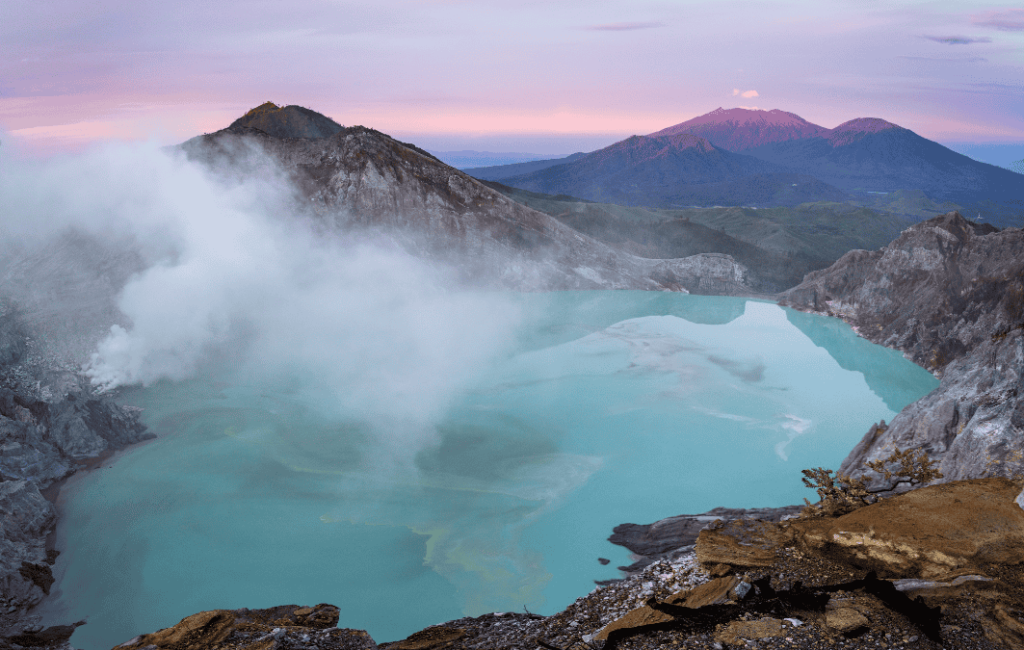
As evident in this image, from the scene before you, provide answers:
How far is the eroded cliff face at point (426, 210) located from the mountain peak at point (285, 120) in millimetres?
16246

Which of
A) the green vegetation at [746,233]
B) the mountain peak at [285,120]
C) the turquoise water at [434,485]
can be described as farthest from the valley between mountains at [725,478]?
the green vegetation at [746,233]

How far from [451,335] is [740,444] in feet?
95.4

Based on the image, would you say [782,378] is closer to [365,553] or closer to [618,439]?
[618,439]

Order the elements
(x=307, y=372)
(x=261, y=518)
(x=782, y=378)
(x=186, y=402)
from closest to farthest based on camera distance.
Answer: (x=261, y=518) → (x=186, y=402) → (x=307, y=372) → (x=782, y=378)

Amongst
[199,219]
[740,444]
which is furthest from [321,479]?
[199,219]

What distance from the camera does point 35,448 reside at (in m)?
26.3

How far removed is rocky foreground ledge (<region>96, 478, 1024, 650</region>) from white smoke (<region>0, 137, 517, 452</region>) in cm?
2220

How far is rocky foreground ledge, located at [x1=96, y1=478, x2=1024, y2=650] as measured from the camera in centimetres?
909

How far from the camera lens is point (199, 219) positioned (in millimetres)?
58062

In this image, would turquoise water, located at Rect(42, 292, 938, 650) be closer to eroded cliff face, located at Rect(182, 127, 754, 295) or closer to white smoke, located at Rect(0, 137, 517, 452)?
white smoke, located at Rect(0, 137, 517, 452)

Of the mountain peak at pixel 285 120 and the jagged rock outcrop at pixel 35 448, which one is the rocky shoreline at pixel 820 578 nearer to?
the jagged rock outcrop at pixel 35 448

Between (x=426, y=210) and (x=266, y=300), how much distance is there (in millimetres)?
26721

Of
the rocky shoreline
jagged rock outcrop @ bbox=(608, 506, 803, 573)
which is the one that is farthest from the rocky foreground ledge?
jagged rock outcrop @ bbox=(608, 506, 803, 573)

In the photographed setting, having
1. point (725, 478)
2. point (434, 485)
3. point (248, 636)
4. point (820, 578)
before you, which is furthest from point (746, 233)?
point (248, 636)
